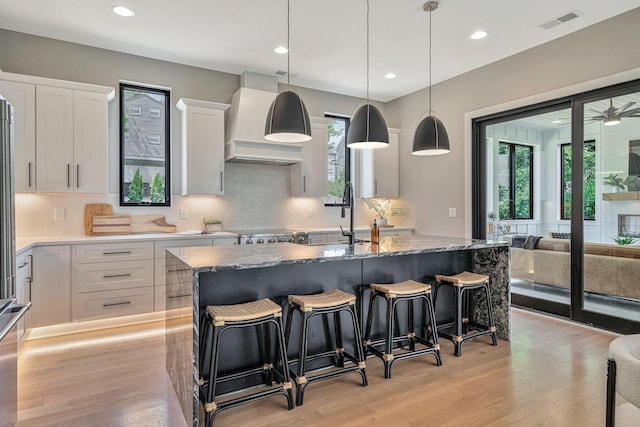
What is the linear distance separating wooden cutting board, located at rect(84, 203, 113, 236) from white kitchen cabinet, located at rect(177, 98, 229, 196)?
33.2 inches

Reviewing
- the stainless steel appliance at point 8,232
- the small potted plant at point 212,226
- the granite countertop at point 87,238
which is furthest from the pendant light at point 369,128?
the small potted plant at point 212,226

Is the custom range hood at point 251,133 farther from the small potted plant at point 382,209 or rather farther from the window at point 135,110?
the small potted plant at point 382,209

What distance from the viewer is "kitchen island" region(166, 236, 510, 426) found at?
6.86ft

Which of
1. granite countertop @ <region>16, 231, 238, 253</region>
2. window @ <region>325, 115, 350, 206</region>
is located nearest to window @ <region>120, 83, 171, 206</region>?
granite countertop @ <region>16, 231, 238, 253</region>

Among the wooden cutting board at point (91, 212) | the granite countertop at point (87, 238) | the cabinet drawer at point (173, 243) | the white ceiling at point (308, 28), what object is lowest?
the cabinet drawer at point (173, 243)

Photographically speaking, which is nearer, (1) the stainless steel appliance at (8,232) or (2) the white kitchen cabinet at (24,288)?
(1) the stainless steel appliance at (8,232)

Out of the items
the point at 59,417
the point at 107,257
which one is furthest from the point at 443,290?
the point at 107,257

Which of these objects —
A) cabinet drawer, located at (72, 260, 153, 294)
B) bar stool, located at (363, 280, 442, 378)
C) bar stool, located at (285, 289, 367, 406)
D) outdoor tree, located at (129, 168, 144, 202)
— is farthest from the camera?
outdoor tree, located at (129, 168, 144, 202)

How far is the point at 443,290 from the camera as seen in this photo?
137 inches

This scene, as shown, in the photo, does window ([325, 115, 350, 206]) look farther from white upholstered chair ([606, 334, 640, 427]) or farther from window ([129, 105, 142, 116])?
white upholstered chair ([606, 334, 640, 427])

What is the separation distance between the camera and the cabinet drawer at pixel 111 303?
3.66 m

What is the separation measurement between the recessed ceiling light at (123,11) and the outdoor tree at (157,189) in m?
1.75

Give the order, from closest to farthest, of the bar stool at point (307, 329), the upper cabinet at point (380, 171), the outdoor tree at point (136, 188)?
the bar stool at point (307, 329) → the outdoor tree at point (136, 188) → the upper cabinet at point (380, 171)

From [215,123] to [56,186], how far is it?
5.75 ft
